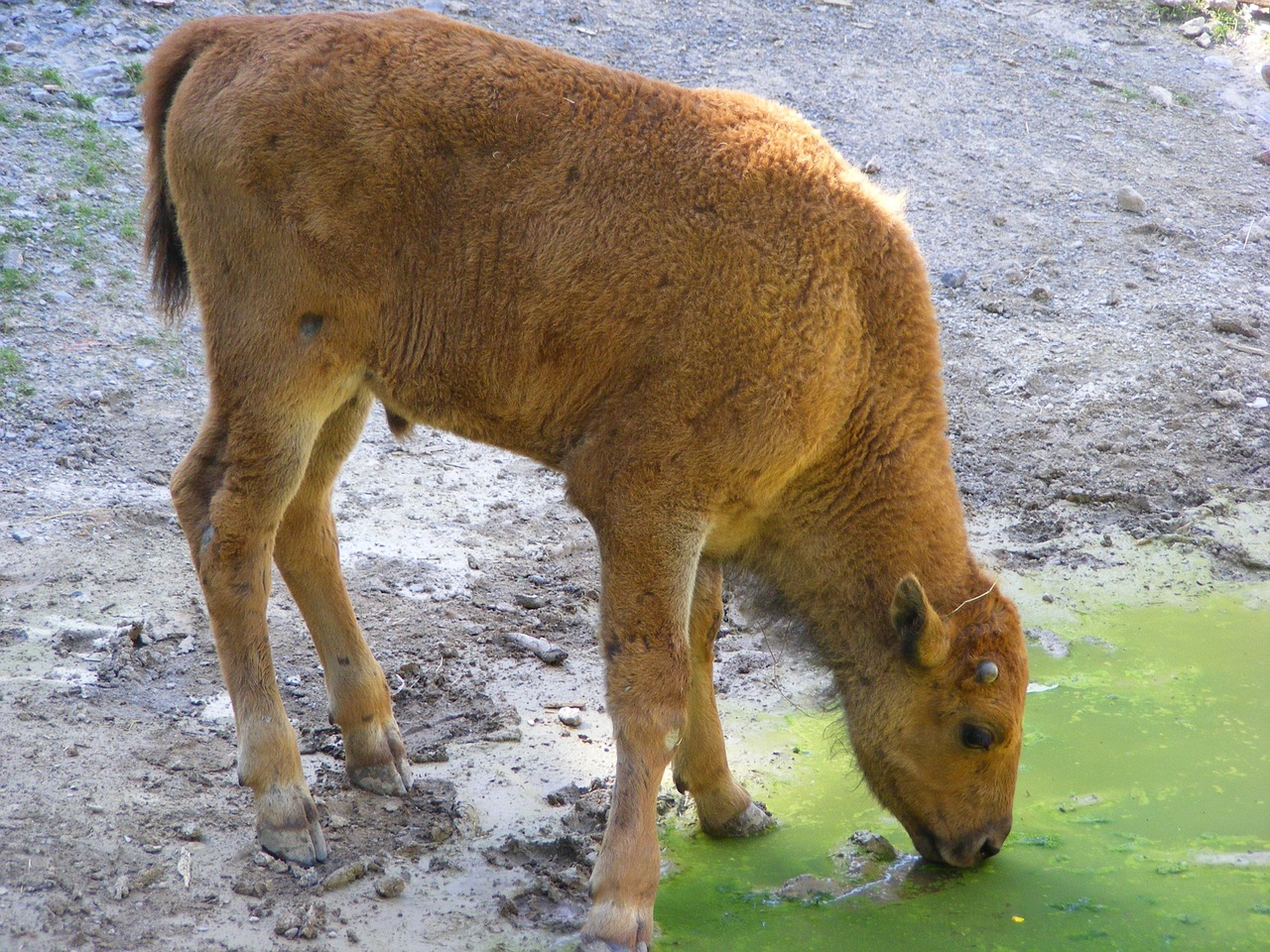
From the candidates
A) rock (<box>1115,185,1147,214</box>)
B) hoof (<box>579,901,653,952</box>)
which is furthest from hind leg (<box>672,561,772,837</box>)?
rock (<box>1115,185,1147,214</box>)

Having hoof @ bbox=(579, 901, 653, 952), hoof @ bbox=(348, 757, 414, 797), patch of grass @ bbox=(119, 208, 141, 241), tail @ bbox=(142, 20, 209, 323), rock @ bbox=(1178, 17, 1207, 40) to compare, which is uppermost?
rock @ bbox=(1178, 17, 1207, 40)

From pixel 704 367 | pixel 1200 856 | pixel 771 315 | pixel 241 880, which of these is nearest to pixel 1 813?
pixel 241 880

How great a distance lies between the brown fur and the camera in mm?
3949

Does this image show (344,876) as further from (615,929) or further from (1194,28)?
(1194,28)

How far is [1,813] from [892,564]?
9.61 ft

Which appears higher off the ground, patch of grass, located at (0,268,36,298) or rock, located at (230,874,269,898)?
patch of grass, located at (0,268,36,298)

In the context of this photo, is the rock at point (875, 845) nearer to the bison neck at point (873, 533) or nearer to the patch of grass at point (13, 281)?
the bison neck at point (873, 533)

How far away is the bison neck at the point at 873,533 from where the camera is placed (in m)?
4.07

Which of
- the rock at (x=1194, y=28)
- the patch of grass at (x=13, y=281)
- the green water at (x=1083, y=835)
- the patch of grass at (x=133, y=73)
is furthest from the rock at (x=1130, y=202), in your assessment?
the patch of grass at (x=13, y=281)

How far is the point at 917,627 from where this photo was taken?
3955 millimetres

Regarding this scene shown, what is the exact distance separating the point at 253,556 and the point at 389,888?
47.2 inches

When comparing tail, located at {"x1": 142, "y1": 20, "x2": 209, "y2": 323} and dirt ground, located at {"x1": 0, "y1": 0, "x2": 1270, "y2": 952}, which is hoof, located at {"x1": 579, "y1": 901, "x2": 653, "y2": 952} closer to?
dirt ground, located at {"x1": 0, "y1": 0, "x2": 1270, "y2": 952}

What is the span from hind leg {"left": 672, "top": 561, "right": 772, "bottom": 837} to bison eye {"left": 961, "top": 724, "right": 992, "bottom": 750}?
91 centimetres

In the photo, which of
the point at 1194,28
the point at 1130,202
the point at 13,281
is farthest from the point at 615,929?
the point at 1194,28
